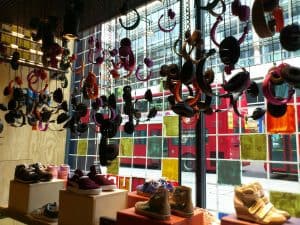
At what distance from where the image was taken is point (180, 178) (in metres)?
2.27

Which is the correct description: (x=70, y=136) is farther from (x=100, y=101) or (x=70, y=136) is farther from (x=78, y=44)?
(x=100, y=101)

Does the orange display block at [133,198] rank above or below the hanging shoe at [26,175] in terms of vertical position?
below

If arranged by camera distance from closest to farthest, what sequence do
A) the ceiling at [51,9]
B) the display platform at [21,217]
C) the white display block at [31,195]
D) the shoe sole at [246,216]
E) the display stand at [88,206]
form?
the shoe sole at [246,216]
the display stand at [88,206]
the display platform at [21,217]
the white display block at [31,195]
the ceiling at [51,9]

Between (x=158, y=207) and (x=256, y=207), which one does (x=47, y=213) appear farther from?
(x=256, y=207)

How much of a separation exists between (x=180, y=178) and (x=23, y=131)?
1881 millimetres

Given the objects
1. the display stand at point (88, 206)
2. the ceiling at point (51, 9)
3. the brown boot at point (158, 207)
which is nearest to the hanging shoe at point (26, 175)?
the display stand at point (88, 206)

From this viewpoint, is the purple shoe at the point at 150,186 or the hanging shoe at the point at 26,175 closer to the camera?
the purple shoe at the point at 150,186

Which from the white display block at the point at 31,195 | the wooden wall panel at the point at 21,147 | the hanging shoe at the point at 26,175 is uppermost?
the wooden wall panel at the point at 21,147

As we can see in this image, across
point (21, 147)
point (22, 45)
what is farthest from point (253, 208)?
point (22, 45)

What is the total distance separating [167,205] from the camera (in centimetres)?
133

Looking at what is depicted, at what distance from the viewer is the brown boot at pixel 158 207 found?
1.30m

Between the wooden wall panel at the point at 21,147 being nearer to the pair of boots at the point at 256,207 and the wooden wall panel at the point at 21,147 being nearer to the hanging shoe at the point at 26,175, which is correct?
the hanging shoe at the point at 26,175

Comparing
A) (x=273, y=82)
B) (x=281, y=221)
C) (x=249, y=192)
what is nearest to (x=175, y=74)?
(x=273, y=82)

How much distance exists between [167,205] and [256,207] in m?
0.39
